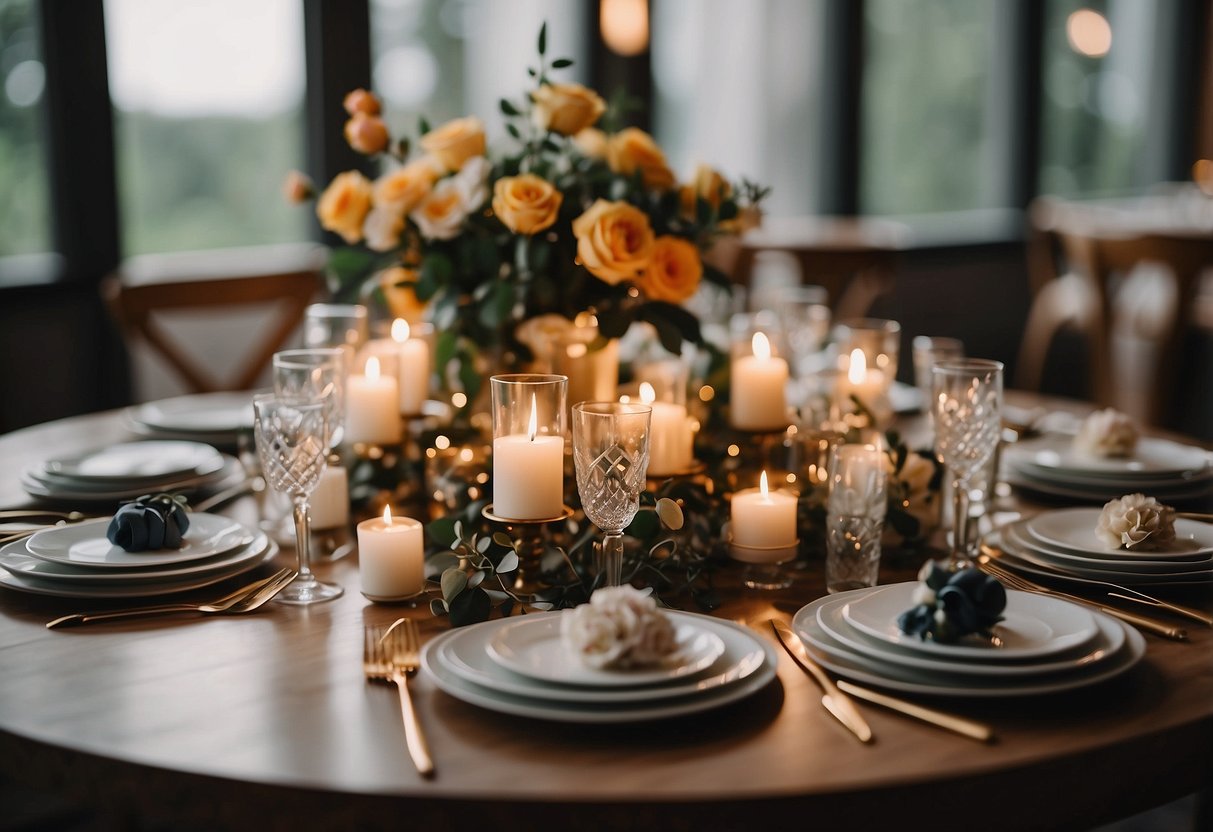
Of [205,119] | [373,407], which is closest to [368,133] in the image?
[373,407]

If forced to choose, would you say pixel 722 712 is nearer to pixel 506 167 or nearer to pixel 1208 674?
pixel 1208 674

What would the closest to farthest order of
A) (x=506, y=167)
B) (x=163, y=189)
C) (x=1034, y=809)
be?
(x=1034, y=809), (x=506, y=167), (x=163, y=189)

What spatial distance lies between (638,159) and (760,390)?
0.34m

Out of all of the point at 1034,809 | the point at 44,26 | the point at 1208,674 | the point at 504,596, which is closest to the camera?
Result: the point at 1034,809

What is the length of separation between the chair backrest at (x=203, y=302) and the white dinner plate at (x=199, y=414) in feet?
0.94

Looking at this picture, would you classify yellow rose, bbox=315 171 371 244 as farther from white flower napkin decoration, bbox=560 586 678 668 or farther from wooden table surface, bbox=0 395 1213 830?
white flower napkin decoration, bbox=560 586 678 668

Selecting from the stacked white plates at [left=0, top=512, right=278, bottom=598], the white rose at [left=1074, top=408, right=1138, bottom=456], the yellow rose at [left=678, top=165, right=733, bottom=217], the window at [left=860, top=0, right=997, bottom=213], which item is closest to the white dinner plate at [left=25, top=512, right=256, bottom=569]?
the stacked white plates at [left=0, top=512, right=278, bottom=598]

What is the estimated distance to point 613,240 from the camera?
4.83ft

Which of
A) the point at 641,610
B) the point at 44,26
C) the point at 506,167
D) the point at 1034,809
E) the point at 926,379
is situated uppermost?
the point at 44,26

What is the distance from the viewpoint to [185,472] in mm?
1625

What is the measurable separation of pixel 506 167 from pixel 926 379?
0.64 metres

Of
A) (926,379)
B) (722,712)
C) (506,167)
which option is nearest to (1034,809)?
(722,712)

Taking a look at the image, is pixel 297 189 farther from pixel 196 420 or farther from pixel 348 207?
pixel 196 420

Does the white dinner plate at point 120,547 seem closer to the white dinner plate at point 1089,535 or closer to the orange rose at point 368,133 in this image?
the orange rose at point 368,133
